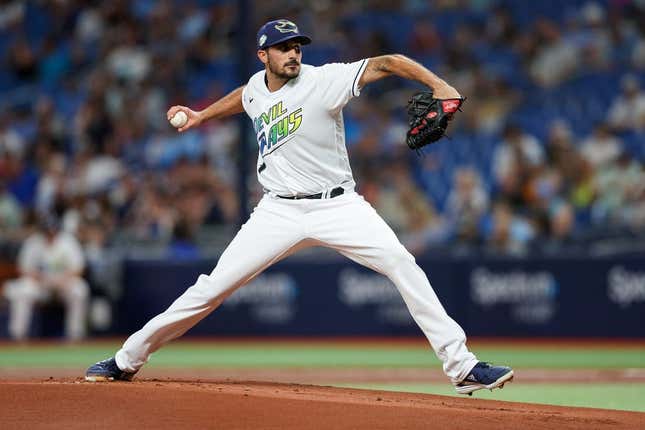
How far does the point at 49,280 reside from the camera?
14.8 m

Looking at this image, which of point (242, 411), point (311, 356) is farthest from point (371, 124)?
point (242, 411)

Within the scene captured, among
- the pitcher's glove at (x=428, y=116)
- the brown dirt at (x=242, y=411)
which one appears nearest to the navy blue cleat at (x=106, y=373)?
the brown dirt at (x=242, y=411)

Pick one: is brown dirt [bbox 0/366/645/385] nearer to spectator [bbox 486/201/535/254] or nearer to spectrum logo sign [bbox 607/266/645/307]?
spectrum logo sign [bbox 607/266/645/307]

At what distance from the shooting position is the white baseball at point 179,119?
278 inches

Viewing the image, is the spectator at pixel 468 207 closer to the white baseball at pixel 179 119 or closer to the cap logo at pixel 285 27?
the white baseball at pixel 179 119

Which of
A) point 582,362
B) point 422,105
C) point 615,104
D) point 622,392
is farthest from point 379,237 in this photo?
point 615,104

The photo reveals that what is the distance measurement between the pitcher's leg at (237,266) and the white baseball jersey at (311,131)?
6.9 inches

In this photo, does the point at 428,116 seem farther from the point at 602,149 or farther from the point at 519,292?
the point at 602,149

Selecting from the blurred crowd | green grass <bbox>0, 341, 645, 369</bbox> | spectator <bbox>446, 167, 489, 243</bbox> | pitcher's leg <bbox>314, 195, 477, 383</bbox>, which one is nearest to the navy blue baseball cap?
pitcher's leg <bbox>314, 195, 477, 383</bbox>

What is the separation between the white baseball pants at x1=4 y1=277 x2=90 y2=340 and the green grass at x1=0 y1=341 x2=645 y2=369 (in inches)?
24.6

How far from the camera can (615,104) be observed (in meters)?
15.5

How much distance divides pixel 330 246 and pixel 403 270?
44 cm

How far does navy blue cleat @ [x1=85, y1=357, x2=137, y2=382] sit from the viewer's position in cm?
679

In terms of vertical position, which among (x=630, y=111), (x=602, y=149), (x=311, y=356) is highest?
(x=630, y=111)
